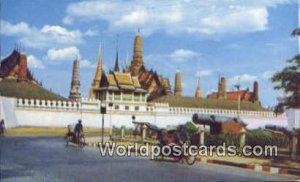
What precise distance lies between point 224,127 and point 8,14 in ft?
10.4

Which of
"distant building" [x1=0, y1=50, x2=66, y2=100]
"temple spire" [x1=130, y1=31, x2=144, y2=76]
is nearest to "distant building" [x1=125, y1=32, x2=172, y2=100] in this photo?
"temple spire" [x1=130, y1=31, x2=144, y2=76]

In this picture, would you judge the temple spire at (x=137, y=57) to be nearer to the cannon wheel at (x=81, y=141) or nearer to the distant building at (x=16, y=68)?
the cannon wheel at (x=81, y=141)

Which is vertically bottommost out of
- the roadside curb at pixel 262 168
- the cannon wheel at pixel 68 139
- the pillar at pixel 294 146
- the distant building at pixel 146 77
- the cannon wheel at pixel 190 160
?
the roadside curb at pixel 262 168

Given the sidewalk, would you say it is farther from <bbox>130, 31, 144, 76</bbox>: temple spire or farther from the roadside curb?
<bbox>130, 31, 144, 76</bbox>: temple spire

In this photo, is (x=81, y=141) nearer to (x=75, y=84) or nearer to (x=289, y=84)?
(x=75, y=84)

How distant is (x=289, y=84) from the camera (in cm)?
805

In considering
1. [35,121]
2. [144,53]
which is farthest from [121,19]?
[35,121]

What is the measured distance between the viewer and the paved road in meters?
6.08

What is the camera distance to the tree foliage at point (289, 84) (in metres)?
7.89

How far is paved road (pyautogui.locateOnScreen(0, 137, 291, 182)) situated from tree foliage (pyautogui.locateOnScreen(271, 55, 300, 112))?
120 cm

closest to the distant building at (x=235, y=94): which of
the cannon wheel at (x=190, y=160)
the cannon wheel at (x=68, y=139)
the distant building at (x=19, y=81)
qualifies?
the cannon wheel at (x=190, y=160)

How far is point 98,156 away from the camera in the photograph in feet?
22.4

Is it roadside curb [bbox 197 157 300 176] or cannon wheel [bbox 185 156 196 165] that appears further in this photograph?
roadside curb [bbox 197 157 300 176]

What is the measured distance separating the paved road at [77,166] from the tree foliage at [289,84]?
1196 mm
